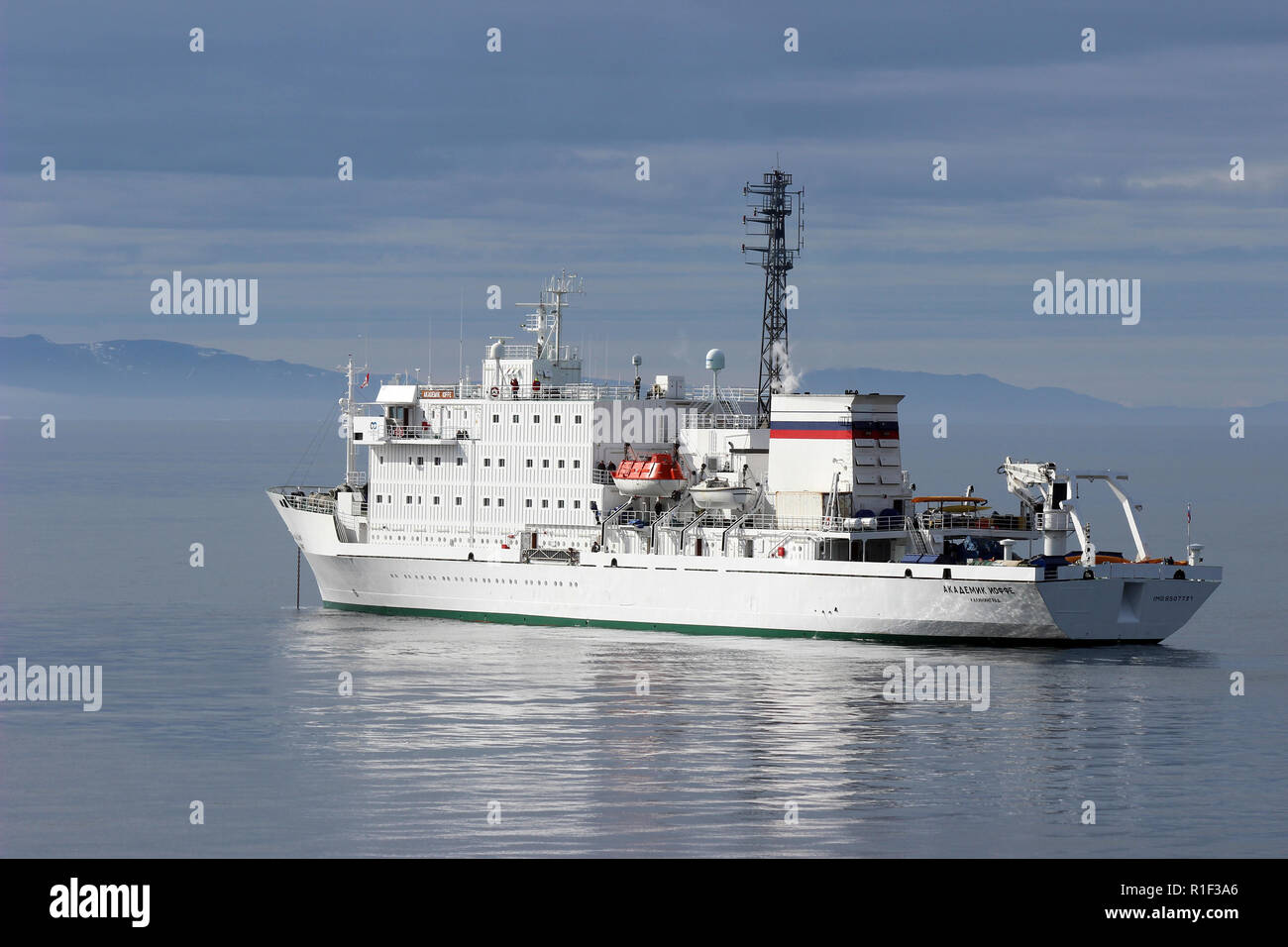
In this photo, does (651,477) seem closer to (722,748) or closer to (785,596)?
(785,596)

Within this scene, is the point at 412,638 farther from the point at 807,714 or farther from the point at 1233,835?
the point at 1233,835

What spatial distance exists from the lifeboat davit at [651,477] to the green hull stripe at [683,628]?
3895mm

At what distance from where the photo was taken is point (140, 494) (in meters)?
128

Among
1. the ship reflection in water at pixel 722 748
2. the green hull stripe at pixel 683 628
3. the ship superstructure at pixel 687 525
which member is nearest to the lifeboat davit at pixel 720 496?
the ship superstructure at pixel 687 525

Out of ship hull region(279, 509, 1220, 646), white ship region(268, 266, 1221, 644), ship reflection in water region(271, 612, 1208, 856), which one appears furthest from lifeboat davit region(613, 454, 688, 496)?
ship reflection in water region(271, 612, 1208, 856)

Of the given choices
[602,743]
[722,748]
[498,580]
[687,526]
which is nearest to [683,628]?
[687,526]

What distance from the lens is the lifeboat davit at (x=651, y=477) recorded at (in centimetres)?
5378

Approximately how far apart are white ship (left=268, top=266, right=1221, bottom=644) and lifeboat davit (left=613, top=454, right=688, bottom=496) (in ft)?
0.22

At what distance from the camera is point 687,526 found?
53.3 metres

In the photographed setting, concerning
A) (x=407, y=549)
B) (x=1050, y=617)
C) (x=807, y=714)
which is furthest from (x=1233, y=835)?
(x=407, y=549)

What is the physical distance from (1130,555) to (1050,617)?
28.0m

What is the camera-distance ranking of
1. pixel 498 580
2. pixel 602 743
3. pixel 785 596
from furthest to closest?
1. pixel 498 580
2. pixel 785 596
3. pixel 602 743

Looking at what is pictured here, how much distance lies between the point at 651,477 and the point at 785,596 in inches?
228
